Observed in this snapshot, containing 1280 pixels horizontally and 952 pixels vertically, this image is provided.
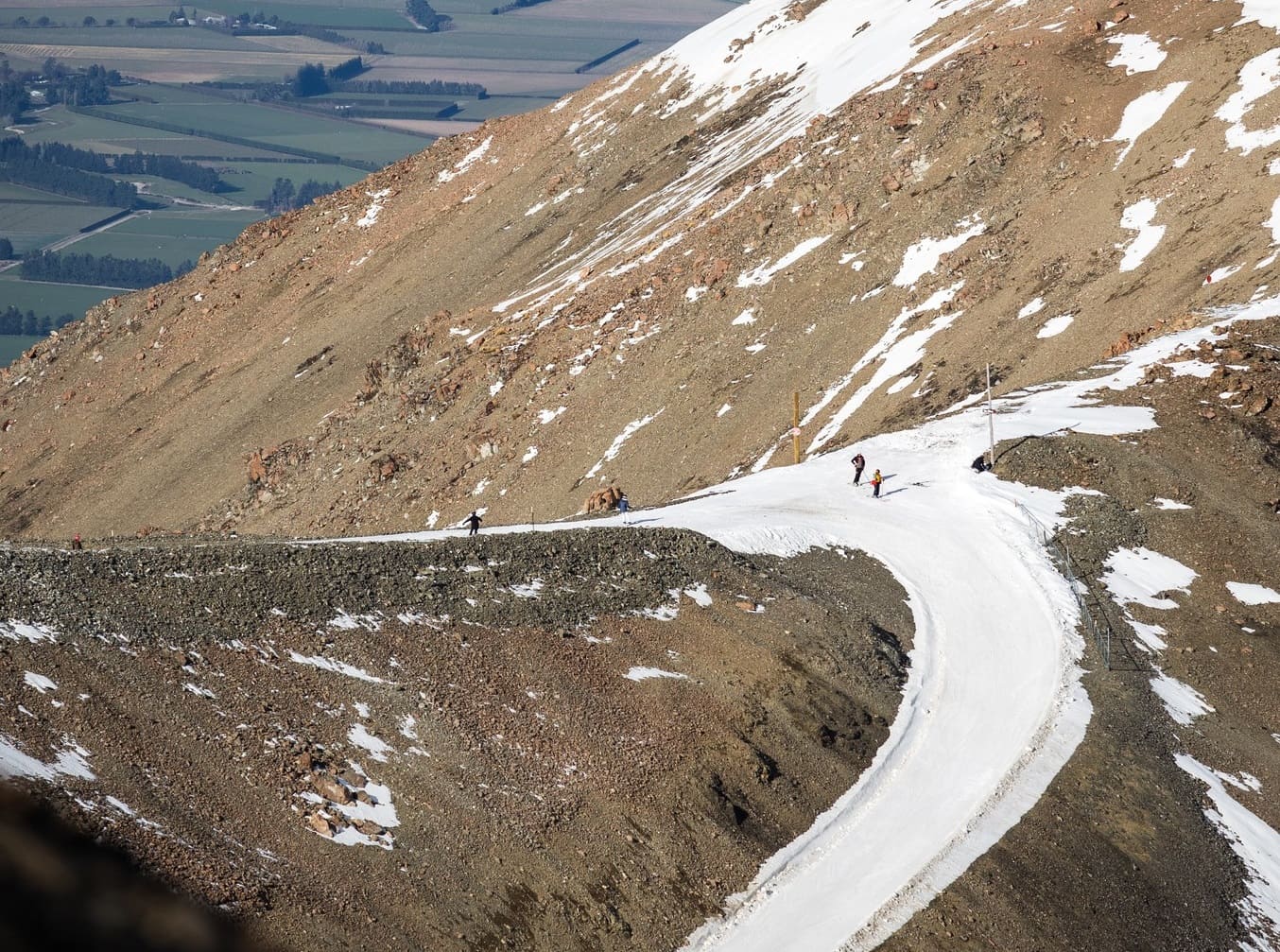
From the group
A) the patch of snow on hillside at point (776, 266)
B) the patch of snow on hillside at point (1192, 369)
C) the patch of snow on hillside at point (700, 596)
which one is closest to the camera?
the patch of snow on hillside at point (700, 596)

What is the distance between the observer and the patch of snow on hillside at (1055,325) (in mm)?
60344

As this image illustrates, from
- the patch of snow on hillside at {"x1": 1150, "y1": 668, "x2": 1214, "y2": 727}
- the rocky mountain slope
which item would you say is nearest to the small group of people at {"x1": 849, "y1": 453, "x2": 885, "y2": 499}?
the rocky mountain slope

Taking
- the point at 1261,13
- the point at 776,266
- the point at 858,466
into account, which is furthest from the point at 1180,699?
the point at 1261,13

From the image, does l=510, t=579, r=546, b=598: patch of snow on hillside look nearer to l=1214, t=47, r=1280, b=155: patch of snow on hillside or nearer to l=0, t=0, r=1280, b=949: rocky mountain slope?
l=0, t=0, r=1280, b=949: rocky mountain slope

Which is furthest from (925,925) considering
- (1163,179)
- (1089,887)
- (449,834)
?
(1163,179)

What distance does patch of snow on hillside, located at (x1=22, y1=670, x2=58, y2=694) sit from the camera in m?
24.6

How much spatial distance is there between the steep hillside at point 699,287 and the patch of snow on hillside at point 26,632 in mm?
36371

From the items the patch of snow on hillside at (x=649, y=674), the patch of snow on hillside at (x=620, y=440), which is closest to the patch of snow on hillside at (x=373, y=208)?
the patch of snow on hillside at (x=620, y=440)

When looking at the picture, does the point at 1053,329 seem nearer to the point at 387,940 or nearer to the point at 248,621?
the point at 248,621

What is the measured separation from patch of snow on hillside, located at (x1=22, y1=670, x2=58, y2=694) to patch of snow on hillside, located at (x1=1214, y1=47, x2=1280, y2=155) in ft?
194

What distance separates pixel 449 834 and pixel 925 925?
28.7ft

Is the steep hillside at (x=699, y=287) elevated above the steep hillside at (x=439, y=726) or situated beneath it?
situated beneath

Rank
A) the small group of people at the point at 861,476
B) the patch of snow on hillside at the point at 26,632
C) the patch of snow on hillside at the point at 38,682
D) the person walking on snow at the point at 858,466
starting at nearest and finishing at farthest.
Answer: the patch of snow on hillside at the point at 38,682 → the patch of snow on hillside at the point at 26,632 → the small group of people at the point at 861,476 → the person walking on snow at the point at 858,466

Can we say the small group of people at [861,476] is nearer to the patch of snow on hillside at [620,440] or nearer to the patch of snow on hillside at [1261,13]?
the patch of snow on hillside at [620,440]
